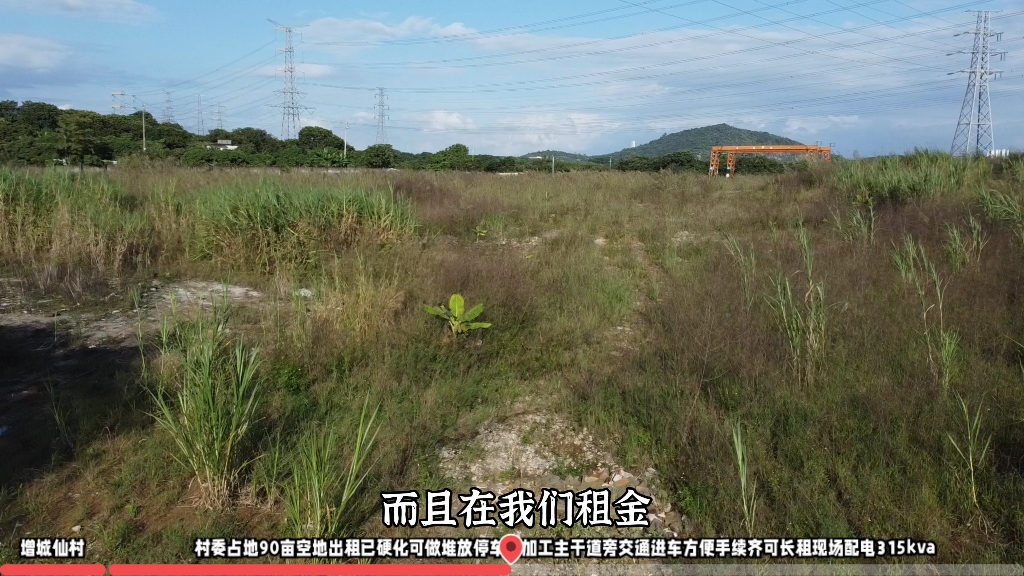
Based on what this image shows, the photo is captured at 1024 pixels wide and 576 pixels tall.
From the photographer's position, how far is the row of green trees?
17.3 metres

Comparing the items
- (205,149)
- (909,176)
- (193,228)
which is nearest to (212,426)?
(193,228)

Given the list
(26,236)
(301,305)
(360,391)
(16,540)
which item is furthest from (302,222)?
(16,540)

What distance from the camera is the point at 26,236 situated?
6.75 m

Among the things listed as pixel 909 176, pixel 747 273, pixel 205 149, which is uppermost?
pixel 205 149

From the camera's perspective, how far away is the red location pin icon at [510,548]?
2.41 m

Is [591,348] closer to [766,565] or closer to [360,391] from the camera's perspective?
[360,391]

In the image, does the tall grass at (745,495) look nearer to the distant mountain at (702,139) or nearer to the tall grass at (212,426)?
the tall grass at (212,426)

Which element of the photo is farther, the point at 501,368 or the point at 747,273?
the point at 747,273

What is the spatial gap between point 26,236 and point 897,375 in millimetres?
8187

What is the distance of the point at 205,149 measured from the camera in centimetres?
2303

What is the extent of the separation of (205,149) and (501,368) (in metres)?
22.6

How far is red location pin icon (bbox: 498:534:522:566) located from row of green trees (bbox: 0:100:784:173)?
1390 cm

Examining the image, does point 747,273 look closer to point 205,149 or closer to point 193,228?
point 193,228

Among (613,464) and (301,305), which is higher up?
(301,305)
